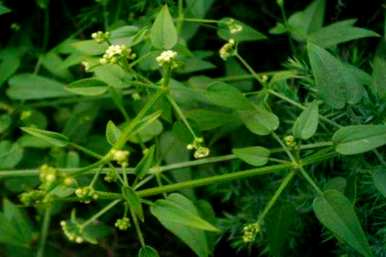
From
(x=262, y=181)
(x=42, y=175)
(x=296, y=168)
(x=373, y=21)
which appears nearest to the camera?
(x=42, y=175)

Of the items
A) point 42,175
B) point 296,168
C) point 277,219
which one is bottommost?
point 277,219

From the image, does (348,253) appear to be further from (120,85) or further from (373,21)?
(373,21)

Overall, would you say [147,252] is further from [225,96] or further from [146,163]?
[225,96]

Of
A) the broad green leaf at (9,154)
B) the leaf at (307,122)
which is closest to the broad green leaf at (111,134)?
the leaf at (307,122)

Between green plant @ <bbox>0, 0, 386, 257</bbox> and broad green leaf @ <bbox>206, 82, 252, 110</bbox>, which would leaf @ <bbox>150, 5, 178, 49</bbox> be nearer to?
green plant @ <bbox>0, 0, 386, 257</bbox>

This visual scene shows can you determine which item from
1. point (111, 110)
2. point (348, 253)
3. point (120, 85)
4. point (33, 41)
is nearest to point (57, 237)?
point (111, 110)

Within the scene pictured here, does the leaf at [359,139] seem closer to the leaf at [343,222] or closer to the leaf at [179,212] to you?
the leaf at [343,222]

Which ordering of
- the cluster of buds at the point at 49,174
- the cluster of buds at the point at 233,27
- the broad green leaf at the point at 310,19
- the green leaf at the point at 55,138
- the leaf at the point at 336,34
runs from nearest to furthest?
1. the cluster of buds at the point at 49,174
2. the green leaf at the point at 55,138
3. the cluster of buds at the point at 233,27
4. the leaf at the point at 336,34
5. the broad green leaf at the point at 310,19
